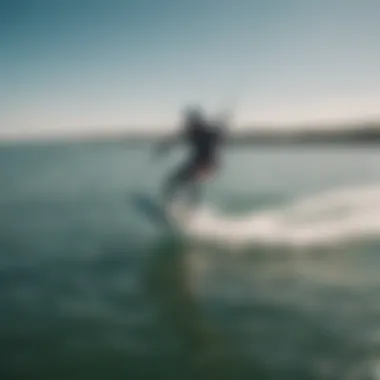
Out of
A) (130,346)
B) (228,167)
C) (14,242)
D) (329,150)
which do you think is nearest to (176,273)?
(130,346)

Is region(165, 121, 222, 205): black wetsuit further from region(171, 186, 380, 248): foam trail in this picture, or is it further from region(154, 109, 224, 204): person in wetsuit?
region(171, 186, 380, 248): foam trail

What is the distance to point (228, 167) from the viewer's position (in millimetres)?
3217

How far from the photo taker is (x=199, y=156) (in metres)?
3.06

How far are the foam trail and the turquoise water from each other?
0.04 m

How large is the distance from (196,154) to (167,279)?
0.81 m

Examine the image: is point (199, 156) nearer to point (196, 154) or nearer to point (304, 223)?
point (196, 154)

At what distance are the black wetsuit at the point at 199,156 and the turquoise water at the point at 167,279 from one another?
142mm

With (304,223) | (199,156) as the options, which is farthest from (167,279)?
(304,223)

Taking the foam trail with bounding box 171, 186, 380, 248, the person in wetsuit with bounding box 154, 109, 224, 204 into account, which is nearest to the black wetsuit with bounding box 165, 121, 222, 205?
the person in wetsuit with bounding box 154, 109, 224, 204

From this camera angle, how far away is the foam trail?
10.1 feet

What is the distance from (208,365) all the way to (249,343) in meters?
0.25

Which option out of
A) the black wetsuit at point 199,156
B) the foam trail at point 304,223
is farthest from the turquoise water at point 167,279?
the black wetsuit at point 199,156

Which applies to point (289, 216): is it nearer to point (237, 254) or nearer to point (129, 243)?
point (237, 254)

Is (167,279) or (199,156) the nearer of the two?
(167,279)
